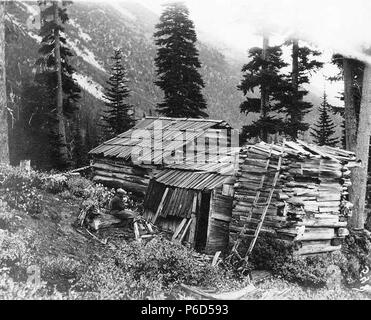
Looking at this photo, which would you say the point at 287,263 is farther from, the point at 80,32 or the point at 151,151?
the point at 80,32

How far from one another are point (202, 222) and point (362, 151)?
7.16 meters

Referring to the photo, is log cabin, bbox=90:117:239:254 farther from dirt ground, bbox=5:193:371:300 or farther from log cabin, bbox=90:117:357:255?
dirt ground, bbox=5:193:371:300

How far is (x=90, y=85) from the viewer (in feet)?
150

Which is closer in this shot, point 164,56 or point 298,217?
point 298,217

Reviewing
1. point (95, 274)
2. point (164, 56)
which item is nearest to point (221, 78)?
point (164, 56)

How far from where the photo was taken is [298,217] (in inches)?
578

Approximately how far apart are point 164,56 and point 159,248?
1921cm

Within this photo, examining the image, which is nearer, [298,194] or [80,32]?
[298,194]

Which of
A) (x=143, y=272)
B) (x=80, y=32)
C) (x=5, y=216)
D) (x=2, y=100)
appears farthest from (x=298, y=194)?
(x=80, y=32)

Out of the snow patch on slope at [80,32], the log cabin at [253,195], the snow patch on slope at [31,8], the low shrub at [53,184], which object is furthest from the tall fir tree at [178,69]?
the snow patch on slope at [31,8]

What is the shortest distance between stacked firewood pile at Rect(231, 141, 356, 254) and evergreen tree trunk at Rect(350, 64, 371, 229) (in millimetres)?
1191

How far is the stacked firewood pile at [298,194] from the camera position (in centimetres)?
1477
